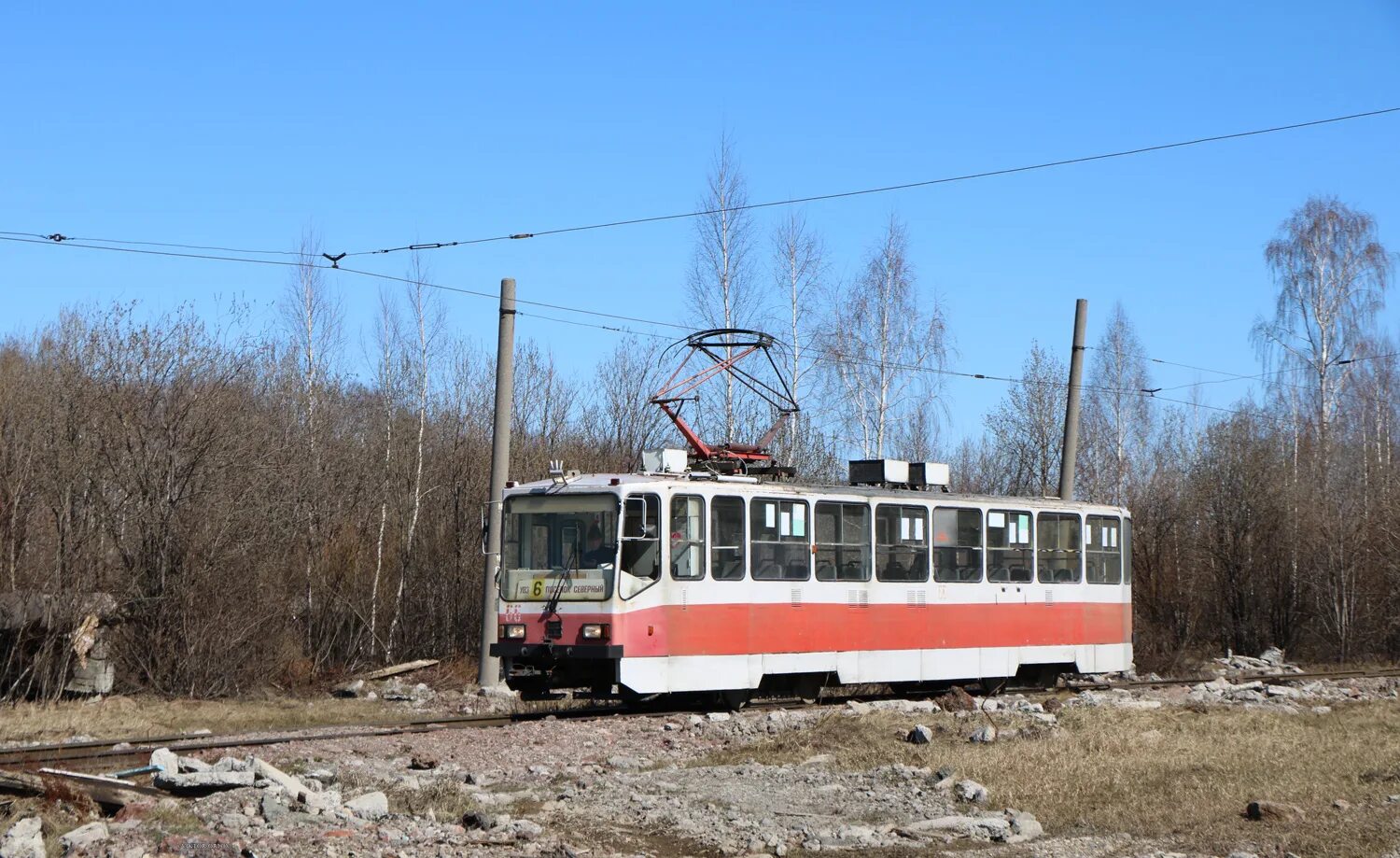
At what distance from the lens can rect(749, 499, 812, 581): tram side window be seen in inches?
679

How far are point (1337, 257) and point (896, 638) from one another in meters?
29.6

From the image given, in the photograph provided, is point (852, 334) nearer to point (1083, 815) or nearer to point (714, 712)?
point (714, 712)

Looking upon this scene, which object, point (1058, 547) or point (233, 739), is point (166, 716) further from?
point (1058, 547)

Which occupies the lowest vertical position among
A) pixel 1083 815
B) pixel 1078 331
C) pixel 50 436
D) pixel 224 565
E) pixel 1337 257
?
pixel 1083 815

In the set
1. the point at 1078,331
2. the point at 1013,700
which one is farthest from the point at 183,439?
the point at 1078,331

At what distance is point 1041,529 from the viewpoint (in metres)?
21.0

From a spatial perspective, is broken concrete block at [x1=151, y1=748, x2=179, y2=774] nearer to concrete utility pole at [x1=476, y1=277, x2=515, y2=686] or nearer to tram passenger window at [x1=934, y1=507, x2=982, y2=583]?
concrete utility pole at [x1=476, y1=277, x2=515, y2=686]

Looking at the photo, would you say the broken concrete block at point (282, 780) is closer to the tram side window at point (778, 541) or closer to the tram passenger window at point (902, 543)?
the tram side window at point (778, 541)

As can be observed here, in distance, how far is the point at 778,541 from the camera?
17.5m

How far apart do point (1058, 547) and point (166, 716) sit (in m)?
12.3

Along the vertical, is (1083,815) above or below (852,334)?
below

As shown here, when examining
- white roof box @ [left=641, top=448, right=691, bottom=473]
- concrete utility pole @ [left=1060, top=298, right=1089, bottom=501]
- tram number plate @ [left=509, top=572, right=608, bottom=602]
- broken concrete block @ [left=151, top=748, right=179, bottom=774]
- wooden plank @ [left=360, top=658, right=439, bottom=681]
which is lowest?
broken concrete block @ [left=151, top=748, right=179, bottom=774]

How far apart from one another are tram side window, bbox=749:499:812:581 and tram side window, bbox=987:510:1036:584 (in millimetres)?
3546

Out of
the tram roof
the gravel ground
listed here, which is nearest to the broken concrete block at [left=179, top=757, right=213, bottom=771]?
the gravel ground
